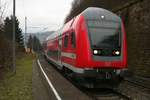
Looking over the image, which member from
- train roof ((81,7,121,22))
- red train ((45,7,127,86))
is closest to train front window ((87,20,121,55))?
red train ((45,7,127,86))

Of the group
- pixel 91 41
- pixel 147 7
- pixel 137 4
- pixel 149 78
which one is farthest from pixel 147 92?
pixel 137 4

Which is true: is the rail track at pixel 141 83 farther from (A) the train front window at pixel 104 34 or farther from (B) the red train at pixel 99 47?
(A) the train front window at pixel 104 34

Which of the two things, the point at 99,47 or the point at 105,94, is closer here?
the point at 105,94

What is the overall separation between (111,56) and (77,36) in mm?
1613

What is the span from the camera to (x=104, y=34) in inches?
564

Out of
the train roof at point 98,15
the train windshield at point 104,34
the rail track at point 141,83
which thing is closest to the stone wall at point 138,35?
the rail track at point 141,83

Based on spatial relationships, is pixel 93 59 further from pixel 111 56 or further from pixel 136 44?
pixel 136 44

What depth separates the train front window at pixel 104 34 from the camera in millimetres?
14133

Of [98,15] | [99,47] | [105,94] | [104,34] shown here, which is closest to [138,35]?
[98,15]

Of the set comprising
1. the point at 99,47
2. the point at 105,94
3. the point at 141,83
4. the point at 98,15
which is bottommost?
the point at 105,94

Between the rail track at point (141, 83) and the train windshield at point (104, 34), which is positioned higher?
the train windshield at point (104, 34)

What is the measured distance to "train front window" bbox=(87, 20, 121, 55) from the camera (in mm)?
14133

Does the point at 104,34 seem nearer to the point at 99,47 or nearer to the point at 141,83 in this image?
the point at 99,47

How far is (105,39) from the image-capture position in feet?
46.7
